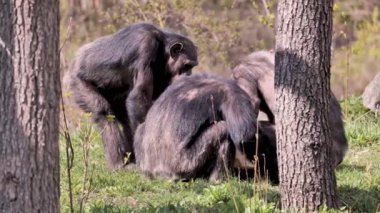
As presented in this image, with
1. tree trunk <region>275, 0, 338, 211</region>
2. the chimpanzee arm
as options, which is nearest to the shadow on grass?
tree trunk <region>275, 0, 338, 211</region>

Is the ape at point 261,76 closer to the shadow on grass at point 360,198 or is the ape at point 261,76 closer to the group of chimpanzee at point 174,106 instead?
the group of chimpanzee at point 174,106

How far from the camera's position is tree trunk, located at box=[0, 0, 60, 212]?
15.6ft

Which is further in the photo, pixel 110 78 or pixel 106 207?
pixel 110 78

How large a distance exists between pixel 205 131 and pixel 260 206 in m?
2.01

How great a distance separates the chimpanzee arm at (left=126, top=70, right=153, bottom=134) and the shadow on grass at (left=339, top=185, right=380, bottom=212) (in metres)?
2.78

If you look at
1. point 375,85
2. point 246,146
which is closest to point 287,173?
point 246,146

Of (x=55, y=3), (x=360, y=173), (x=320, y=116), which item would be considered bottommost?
(x=360, y=173)

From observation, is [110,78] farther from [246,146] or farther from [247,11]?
[247,11]

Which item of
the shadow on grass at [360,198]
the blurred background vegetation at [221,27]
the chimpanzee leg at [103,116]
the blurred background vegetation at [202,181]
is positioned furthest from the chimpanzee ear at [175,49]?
the blurred background vegetation at [221,27]

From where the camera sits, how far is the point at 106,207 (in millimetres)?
6613

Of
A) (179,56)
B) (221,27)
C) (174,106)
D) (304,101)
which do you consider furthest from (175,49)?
(221,27)

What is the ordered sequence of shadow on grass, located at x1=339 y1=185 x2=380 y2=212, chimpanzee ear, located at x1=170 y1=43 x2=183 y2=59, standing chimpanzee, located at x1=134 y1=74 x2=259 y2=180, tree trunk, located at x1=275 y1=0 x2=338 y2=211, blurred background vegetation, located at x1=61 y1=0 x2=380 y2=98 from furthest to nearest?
blurred background vegetation, located at x1=61 y1=0 x2=380 y2=98, chimpanzee ear, located at x1=170 y1=43 x2=183 y2=59, standing chimpanzee, located at x1=134 y1=74 x2=259 y2=180, shadow on grass, located at x1=339 y1=185 x2=380 y2=212, tree trunk, located at x1=275 y1=0 x2=338 y2=211

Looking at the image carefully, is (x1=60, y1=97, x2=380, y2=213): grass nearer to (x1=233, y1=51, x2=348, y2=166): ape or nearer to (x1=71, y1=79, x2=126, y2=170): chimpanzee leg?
(x1=71, y1=79, x2=126, y2=170): chimpanzee leg

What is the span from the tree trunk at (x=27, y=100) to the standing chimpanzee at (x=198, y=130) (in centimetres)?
352
